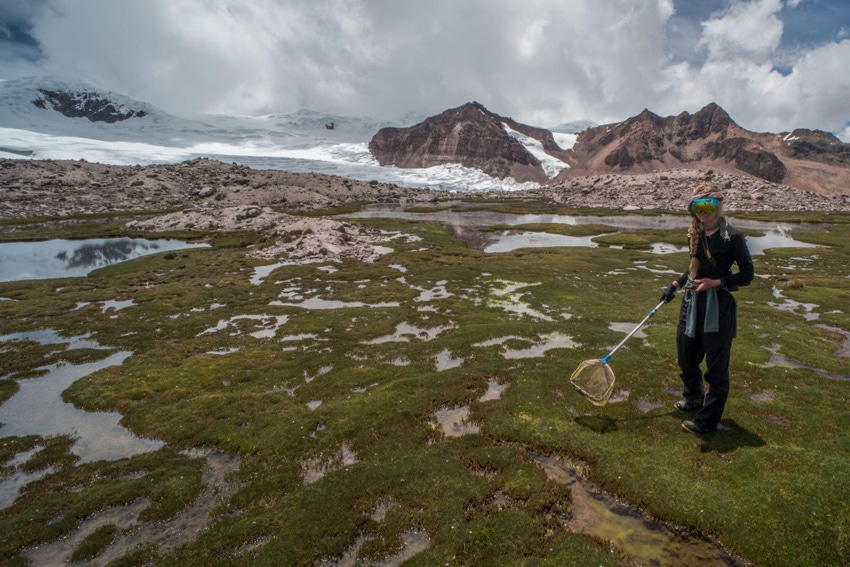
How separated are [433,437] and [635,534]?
6.77 meters

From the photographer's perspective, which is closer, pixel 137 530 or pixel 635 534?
pixel 635 534

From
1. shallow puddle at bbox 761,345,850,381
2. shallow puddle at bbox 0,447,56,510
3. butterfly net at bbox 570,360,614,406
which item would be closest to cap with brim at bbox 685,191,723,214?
butterfly net at bbox 570,360,614,406

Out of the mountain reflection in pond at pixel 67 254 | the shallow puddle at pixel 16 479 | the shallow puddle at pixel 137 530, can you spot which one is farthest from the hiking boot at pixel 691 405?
the mountain reflection in pond at pixel 67 254

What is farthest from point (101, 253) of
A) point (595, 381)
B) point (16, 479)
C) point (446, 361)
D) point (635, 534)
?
point (635, 534)

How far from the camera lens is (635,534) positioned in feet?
32.3

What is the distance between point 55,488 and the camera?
12781 mm

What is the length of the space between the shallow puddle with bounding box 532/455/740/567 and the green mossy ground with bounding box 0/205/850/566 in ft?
1.07

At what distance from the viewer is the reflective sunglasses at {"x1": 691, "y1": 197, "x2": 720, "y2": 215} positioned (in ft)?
36.6

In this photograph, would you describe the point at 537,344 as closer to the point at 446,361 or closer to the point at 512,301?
the point at 446,361

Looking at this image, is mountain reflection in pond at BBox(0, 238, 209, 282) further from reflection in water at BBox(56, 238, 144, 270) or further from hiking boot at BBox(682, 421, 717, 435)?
hiking boot at BBox(682, 421, 717, 435)

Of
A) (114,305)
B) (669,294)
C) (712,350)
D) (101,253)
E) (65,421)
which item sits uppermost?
(669,294)

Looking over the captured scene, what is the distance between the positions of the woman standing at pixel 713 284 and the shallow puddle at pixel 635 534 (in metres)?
4.28

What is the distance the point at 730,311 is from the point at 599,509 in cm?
684

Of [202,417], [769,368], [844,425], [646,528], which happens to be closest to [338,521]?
[646,528]
